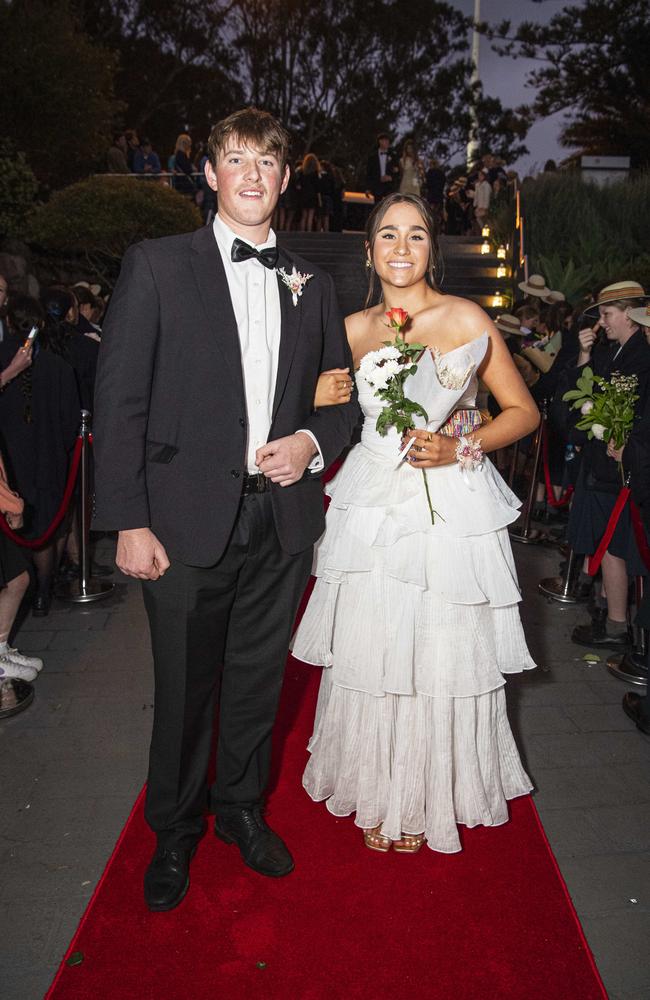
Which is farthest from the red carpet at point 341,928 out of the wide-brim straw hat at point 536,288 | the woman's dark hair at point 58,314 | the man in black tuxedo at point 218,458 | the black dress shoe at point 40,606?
the wide-brim straw hat at point 536,288

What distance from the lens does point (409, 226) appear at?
3133mm

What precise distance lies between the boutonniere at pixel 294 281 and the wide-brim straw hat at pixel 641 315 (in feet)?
9.50

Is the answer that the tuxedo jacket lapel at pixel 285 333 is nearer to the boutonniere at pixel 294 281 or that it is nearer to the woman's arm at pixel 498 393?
the boutonniere at pixel 294 281

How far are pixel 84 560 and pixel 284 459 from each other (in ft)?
13.0

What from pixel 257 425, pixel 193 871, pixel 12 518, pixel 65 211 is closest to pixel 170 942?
pixel 193 871

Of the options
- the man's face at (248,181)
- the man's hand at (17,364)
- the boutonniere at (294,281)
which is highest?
the man's face at (248,181)

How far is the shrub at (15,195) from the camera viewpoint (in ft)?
44.5

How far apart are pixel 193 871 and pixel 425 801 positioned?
0.92 m

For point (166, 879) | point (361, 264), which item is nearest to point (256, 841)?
point (166, 879)

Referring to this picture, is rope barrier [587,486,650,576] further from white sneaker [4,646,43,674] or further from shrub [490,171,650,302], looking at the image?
shrub [490,171,650,302]

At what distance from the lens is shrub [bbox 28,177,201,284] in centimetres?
1380

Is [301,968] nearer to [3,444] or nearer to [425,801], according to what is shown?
[425,801]

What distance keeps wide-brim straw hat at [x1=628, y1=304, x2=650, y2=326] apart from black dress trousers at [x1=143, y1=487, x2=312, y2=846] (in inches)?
119

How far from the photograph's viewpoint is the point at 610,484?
5426mm
